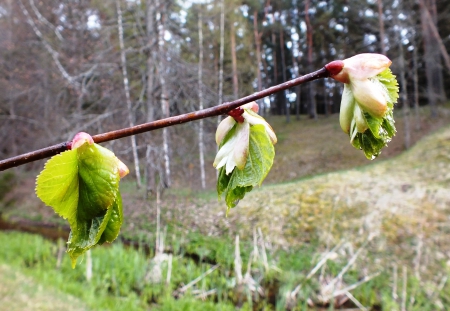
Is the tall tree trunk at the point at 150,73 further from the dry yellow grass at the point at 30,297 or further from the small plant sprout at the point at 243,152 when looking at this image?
the small plant sprout at the point at 243,152

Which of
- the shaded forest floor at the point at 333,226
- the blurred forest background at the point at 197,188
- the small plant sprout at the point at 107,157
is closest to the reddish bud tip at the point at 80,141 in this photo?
the small plant sprout at the point at 107,157

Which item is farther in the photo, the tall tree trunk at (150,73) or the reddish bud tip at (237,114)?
the tall tree trunk at (150,73)

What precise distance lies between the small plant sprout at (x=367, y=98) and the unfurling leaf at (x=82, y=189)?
22cm

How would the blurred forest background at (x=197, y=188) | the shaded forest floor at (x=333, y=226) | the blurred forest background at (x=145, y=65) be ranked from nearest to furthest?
the blurred forest background at (x=197, y=188), the shaded forest floor at (x=333, y=226), the blurred forest background at (x=145, y=65)

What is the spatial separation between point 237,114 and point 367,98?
0.12 metres

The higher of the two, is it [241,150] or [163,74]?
[163,74]

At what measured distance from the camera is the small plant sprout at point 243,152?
1.16 feet

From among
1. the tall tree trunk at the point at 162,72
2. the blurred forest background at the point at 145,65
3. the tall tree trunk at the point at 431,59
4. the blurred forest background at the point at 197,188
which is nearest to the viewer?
the blurred forest background at the point at 197,188

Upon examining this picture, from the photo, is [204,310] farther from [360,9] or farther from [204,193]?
[360,9]

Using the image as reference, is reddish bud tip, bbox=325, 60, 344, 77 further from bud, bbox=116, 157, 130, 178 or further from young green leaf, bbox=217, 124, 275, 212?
bud, bbox=116, 157, 130, 178

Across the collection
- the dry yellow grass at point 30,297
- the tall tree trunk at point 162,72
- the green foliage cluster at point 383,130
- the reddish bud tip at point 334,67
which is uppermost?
the tall tree trunk at point 162,72

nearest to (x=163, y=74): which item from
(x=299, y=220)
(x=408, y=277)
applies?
(x=299, y=220)

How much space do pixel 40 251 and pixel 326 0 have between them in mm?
15162

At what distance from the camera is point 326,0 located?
1557cm
